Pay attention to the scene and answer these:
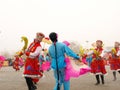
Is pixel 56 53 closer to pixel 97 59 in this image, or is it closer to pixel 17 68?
pixel 97 59

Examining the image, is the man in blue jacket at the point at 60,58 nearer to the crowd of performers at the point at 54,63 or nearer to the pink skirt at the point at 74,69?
the crowd of performers at the point at 54,63

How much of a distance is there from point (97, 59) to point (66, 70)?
492 centimetres

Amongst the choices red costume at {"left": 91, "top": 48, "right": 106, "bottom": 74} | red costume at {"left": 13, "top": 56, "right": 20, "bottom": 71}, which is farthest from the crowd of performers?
red costume at {"left": 13, "top": 56, "right": 20, "bottom": 71}

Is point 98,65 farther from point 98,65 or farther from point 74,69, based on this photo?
point 74,69

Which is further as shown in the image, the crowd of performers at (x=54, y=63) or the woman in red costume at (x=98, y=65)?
the woman in red costume at (x=98, y=65)

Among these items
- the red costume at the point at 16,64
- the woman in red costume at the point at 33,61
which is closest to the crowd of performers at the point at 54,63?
the woman in red costume at the point at 33,61

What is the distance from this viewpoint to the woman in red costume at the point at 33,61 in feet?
30.9

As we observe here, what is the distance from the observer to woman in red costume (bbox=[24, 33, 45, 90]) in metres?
9.43

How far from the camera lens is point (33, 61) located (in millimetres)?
9648

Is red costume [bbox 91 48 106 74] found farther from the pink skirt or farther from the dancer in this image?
the pink skirt

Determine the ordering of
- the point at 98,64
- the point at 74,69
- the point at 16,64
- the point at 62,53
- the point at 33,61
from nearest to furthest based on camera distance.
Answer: the point at 62,53, the point at 74,69, the point at 33,61, the point at 98,64, the point at 16,64

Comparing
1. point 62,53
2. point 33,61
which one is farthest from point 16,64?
point 62,53

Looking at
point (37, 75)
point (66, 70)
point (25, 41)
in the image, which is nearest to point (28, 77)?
point (37, 75)

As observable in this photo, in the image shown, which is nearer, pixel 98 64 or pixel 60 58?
pixel 60 58
